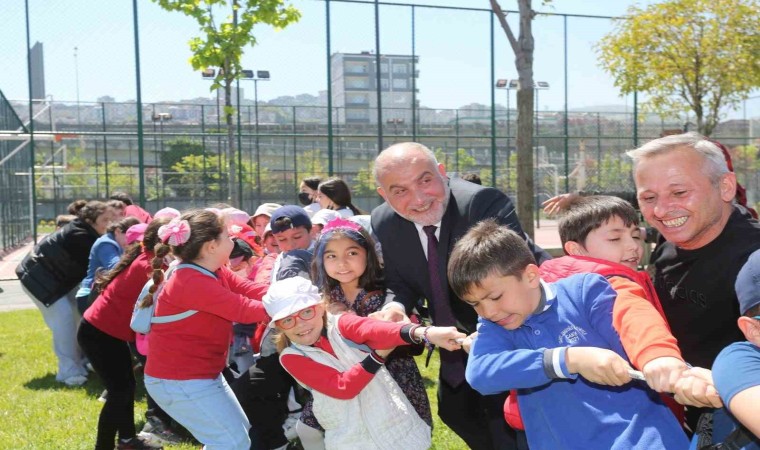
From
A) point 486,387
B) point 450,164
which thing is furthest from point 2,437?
point 450,164

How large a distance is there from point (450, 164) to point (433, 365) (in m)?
13.6

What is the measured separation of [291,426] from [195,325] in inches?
67.0

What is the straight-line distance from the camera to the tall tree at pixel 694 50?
12000 mm

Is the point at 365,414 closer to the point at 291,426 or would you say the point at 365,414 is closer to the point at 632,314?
the point at 632,314

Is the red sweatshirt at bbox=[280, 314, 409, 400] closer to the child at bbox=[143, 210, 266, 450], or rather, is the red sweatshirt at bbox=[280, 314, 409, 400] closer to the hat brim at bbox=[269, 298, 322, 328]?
the hat brim at bbox=[269, 298, 322, 328]

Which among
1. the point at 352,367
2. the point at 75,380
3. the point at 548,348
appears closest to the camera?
the point at 548,348

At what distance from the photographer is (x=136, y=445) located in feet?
16.6

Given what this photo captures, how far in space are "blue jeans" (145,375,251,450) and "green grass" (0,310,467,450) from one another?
4.94 ft

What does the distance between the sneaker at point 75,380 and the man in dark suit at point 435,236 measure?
15.6 feet

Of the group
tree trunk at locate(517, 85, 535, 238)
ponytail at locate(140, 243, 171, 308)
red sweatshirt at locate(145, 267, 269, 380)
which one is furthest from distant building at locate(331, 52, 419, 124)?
red sweatshirt at locate(145, 267, 269, 380)

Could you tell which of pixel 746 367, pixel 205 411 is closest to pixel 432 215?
pixel 205 411

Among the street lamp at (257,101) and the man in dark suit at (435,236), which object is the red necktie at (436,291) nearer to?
the man in dark suit at (435,236)

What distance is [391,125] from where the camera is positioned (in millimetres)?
16000

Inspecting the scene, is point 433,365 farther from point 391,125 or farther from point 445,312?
point 391,125
